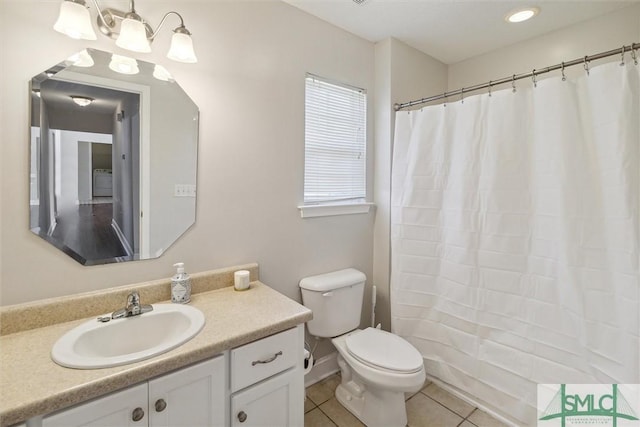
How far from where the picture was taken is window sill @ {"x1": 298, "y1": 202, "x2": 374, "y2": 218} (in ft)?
6.17

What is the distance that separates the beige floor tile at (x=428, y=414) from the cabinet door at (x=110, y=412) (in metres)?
1.45

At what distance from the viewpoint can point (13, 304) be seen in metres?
1.10

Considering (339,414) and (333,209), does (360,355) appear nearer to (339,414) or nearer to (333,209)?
(339,414)

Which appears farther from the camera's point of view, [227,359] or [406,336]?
[406,336]

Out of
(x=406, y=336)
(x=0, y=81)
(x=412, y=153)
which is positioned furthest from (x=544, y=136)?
(x=0, y=81)

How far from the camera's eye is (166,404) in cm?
94

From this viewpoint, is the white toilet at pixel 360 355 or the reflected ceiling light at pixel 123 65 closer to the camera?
the reflected ceiling light at pixel 123 65

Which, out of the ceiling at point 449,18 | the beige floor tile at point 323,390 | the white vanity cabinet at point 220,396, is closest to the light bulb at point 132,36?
the ceiling at point 449,18

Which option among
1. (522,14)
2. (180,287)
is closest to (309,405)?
(180,287)

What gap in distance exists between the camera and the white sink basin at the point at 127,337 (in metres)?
0.90

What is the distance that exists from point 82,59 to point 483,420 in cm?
267

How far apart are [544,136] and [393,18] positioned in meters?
1.13

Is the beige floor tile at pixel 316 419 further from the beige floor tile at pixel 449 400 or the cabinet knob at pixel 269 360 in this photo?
the cabinet knob at pixel 269 360

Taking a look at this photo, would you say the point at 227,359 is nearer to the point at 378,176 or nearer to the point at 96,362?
the point at 96,362
